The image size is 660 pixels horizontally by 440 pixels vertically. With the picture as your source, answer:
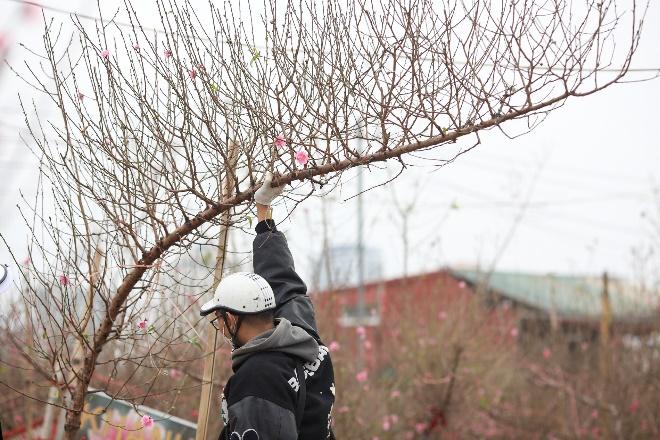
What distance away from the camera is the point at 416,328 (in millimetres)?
14555

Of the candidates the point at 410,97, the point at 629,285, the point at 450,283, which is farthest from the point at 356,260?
the point at 410,97

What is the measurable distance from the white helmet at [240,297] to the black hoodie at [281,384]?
0.14m

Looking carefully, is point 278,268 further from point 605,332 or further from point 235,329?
point 605,332

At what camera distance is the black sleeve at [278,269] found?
4.89 m

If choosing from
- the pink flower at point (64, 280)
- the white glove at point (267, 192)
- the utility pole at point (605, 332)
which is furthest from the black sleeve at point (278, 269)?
the utility pole at point (605, 332)

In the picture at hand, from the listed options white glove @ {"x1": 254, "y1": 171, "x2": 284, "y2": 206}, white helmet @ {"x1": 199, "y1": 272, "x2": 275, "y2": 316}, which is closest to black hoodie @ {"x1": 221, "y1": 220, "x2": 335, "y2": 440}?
white helmet @ {"x1": 199, "y1": 272, "x2": 275, "y2": 316}

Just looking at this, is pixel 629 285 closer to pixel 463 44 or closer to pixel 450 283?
pixel 450 283

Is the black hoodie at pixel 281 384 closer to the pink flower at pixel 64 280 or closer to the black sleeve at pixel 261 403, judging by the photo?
the black sleeve at pixel 261 403

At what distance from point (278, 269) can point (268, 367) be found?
108 centimetres

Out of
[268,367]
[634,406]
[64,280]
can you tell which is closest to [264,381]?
[268,367]

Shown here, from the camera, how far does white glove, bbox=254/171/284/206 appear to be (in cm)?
469

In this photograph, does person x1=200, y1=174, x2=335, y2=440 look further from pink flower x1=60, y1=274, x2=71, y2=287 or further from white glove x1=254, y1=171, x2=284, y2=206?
pink flower x1=60, y1=274, x2=71, y2=287

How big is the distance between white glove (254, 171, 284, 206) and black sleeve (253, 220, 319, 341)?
193 millimetres

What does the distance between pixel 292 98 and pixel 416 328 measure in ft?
33.5
